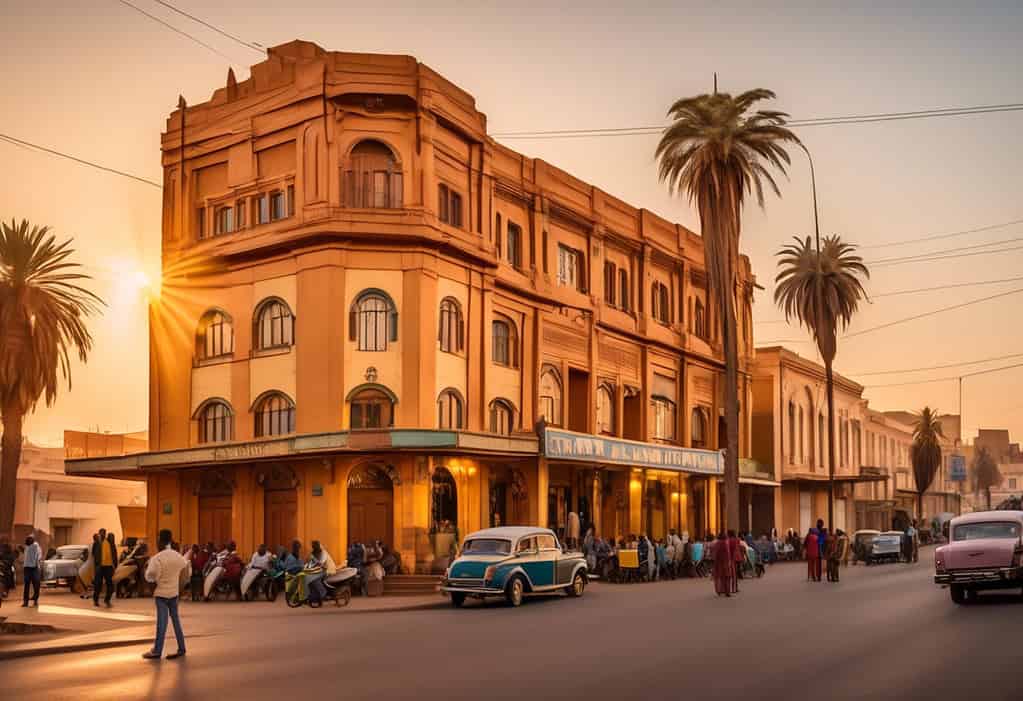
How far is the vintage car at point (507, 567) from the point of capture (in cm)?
2677

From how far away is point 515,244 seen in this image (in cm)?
4366

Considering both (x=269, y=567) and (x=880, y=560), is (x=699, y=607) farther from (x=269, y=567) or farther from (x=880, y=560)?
(x=880, y=560)

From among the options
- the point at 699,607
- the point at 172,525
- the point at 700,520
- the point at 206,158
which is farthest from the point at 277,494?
the point at 700,520

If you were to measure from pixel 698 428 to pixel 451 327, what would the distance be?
22702 mm

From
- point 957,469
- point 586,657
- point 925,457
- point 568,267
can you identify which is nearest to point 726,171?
point 568,267

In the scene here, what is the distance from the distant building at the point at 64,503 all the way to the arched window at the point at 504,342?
2642 cm

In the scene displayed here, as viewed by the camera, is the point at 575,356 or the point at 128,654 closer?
the point at 128,654

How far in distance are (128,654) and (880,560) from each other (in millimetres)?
41056

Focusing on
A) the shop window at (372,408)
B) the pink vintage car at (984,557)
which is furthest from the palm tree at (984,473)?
the pink vintage car at (984,557)

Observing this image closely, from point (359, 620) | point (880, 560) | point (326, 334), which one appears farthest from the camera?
point (880, 560)

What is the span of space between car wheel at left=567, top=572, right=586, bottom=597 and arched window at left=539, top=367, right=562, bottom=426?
14.0 metres

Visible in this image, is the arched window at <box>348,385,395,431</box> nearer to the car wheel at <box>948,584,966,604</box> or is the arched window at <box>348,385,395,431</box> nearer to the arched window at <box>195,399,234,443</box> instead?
the arched window at <box>195,399,234,443</box>

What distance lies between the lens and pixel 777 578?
39.7 metres

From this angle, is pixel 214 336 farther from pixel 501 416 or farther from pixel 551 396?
pixel 551 396
